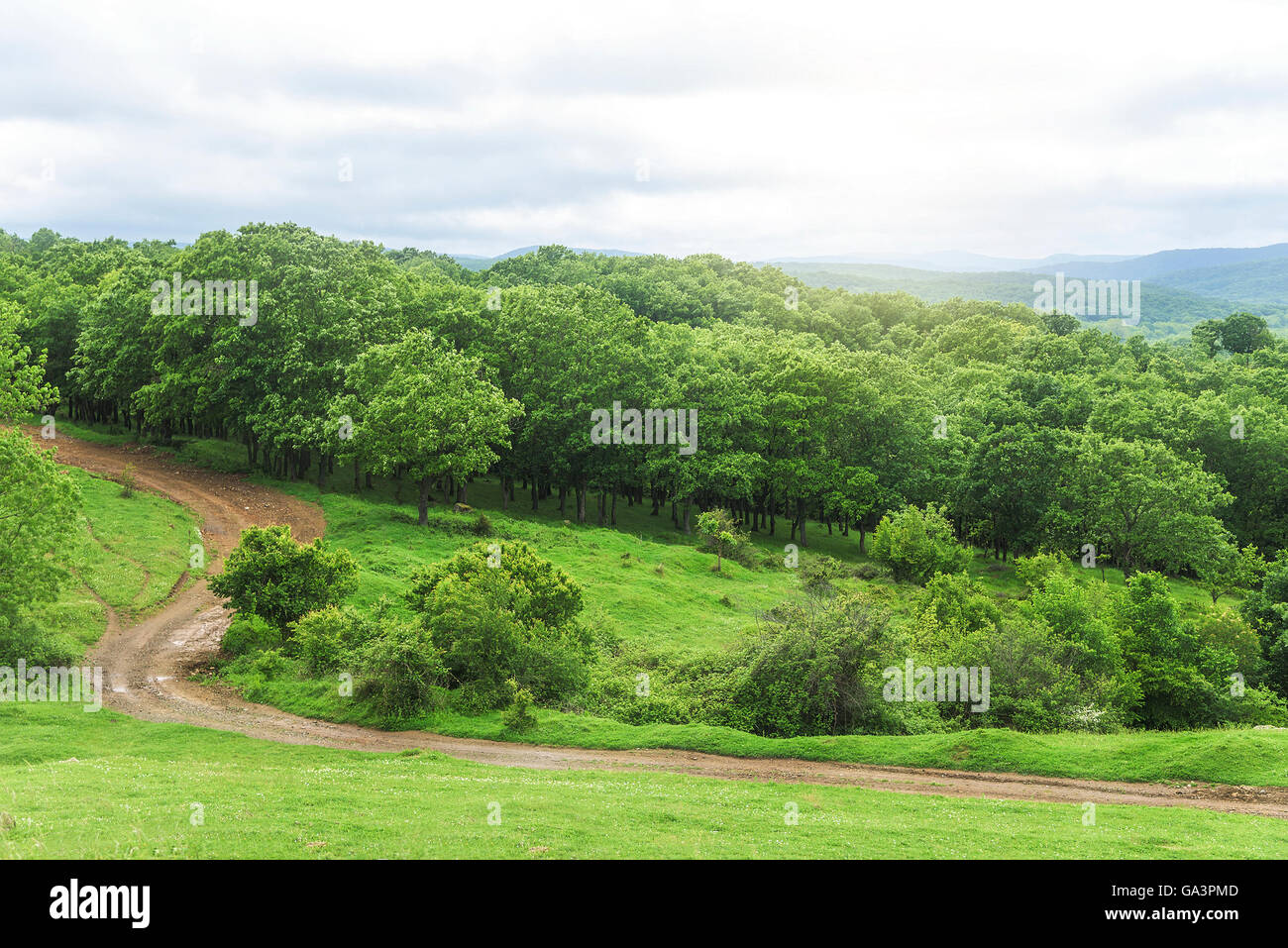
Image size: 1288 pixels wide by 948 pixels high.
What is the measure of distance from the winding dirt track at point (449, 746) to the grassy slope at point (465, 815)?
55.3 inches

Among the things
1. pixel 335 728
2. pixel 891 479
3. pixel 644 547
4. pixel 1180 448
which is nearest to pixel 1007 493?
pixel 891 479

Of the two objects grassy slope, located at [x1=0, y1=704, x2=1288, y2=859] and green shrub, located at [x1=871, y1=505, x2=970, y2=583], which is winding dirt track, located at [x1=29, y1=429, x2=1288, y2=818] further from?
green shrub, located at [x1=871, y1=505, x2=970, y2=583]

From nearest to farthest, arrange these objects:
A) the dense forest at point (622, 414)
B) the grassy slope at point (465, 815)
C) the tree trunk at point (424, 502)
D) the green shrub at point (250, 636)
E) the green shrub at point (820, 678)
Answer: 1. the grassy slope at point (465, 815)
2. the green shrub at point (820, 678)
3. the green shrub at point (250, 636)
4. the tree trunk at point (424, 502)
5. the dense forest at point (622, 414)

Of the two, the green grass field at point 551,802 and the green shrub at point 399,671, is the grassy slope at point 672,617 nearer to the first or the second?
the green grass field at point 551,802

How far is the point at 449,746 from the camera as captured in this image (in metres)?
30.4

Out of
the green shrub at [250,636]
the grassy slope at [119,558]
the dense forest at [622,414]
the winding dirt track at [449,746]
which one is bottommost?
the winding dirt track at [449,746]

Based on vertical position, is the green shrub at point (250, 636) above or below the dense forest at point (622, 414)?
below

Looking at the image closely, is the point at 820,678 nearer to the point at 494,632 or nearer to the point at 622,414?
the point at 494,632

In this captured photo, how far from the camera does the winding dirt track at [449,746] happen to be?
26.3 meters

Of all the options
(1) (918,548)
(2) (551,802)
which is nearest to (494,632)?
(2) (551,802)

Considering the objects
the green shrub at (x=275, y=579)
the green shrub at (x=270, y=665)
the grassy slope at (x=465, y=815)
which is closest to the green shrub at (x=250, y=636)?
the green shrub at (x=275, y=579)

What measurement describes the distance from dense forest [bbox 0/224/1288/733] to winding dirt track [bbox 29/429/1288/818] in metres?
17.8

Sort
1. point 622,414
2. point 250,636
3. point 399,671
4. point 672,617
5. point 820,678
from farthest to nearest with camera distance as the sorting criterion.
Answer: point 622,414 → point 672,617 → point 250,636 → point 820,678 → point 399,671

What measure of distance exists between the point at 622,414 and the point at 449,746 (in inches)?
1589
